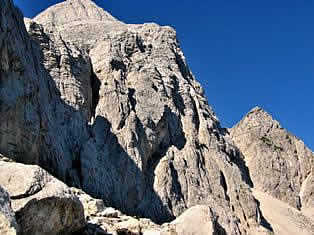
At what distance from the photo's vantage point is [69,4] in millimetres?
71000

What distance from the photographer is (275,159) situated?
75125mm

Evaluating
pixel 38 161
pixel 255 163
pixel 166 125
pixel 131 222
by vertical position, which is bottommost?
pixel 131 222

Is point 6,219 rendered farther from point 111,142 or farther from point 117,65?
point 117,65

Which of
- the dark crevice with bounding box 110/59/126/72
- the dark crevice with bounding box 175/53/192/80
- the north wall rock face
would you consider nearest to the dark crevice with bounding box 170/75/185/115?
the north wall rock face

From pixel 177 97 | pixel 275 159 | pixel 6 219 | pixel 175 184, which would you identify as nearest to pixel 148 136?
pixel 175 184

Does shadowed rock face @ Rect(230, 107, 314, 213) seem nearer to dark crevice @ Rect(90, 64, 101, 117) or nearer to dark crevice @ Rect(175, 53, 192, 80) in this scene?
dark crevice @ Rect(175, 53, 192, 80)

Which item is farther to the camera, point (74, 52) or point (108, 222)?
point (74, 52)

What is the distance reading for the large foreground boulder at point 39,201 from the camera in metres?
16.5

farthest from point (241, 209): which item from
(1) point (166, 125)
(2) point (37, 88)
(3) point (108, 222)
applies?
(3) point (108, 222)

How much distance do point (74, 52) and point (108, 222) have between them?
20.4m

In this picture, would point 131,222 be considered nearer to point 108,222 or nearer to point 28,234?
point 108,222

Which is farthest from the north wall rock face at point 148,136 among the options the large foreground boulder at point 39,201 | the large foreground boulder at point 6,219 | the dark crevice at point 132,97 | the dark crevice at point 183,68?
the large foreground boulder at point 6,219

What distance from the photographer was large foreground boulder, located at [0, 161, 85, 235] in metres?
16.5

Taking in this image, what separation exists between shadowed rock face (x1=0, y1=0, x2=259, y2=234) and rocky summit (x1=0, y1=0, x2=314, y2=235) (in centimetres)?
10
